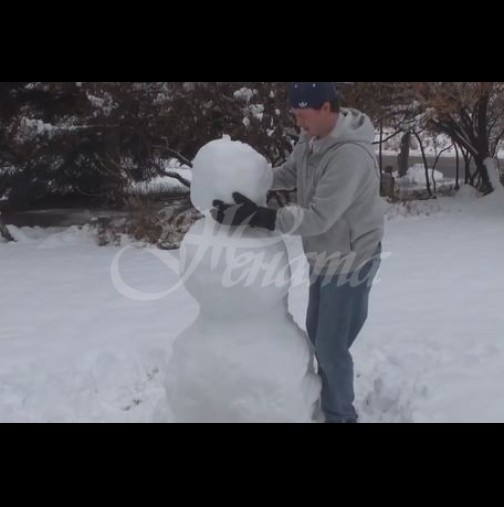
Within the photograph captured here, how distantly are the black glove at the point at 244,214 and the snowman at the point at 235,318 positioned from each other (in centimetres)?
3

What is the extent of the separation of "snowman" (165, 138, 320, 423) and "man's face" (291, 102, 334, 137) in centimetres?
22

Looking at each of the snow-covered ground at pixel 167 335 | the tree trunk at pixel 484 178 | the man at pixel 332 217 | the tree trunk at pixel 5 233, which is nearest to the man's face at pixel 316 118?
the man at pixel 332 217

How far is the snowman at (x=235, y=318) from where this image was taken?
98.4 inches

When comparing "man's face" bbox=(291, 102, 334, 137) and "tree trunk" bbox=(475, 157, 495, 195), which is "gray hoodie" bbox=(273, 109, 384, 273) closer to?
"man's face" bbox=(291, 102, 334, 137)

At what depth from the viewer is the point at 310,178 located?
2602mm

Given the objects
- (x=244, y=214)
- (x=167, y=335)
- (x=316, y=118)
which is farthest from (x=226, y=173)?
(x=167, y=335)

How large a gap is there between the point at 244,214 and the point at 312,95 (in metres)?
0.51

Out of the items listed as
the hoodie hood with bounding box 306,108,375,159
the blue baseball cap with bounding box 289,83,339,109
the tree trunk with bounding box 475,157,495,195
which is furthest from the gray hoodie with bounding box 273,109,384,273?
the tree trunk with bounding box 475,157,495,195

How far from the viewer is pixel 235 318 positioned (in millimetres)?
2582

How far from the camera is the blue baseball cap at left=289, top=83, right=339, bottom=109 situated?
8.00 feet

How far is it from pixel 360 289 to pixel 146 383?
1.44 meters

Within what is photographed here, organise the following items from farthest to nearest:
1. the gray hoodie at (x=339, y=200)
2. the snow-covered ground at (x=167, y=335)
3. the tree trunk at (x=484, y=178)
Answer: the tree trunk at (x=484, y=178) → the snow-covered ground at (x=167, y=335) → the gray hoodie at (x=339, y=200)

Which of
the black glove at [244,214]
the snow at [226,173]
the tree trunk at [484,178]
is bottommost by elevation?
the tree trunk at [484,178]

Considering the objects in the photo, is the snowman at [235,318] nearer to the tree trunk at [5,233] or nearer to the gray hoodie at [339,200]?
the gray hoodie at [339,200]
